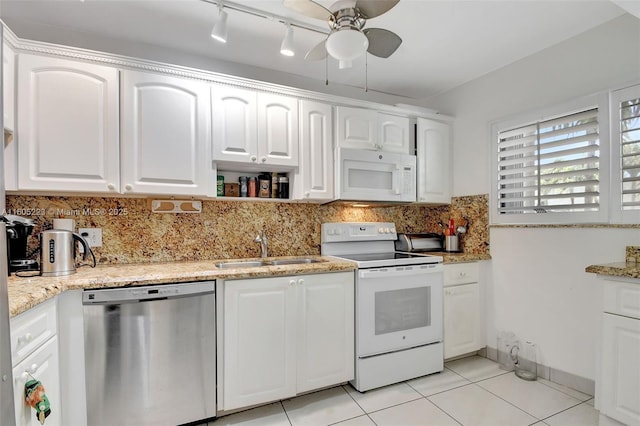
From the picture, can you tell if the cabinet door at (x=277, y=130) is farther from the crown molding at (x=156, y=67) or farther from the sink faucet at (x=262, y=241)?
the sink faucet at (x=262, y=241)

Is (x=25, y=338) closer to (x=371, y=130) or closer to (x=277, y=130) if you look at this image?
(x=277, y=130)

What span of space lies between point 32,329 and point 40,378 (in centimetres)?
23

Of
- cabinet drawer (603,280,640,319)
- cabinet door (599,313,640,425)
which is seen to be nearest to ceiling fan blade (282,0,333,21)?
cabinet drawer (603,280,640,319)

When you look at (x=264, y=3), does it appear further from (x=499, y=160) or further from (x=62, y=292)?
(x=499, y=160)

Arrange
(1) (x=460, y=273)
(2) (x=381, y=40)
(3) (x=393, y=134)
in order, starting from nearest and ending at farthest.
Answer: (2) (x=381, y=40) < (1) (x=460, y=273) < (3) (x=393, y=134)

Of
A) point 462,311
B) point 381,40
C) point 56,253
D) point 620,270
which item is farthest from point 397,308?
point 56,253

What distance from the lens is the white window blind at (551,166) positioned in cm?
212

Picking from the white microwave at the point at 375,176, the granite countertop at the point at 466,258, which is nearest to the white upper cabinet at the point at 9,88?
the white microwave at the point at 375,176

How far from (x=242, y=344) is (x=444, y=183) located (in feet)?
7.65

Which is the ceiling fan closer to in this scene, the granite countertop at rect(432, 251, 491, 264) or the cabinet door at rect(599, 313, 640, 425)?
the granite countertop at rect(432, 251, 491, 264)

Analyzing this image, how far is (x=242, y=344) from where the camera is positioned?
189 cm

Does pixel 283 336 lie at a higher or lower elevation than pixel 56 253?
lower

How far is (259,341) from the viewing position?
193 centimetres

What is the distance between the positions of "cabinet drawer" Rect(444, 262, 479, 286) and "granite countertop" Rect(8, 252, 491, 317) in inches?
36.3
